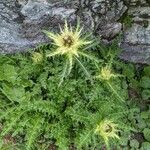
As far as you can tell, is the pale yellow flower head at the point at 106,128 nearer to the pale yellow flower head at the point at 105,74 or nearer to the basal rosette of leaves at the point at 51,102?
the basal rosette of leaves at the point at 51,102

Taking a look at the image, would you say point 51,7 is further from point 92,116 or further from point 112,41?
point 92,116

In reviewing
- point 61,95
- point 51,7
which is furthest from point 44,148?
point 51,7

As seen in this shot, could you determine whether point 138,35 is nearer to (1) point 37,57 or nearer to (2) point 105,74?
(2) point 105,74

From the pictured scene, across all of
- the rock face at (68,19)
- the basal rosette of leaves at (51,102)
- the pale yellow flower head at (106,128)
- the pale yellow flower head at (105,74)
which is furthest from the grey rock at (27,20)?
the pale yellow flower head at (106,128)

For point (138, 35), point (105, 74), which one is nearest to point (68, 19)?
point (105, 74)

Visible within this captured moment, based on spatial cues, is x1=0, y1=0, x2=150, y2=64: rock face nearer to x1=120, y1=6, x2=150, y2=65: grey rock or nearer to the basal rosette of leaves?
x1=120, y1=6, x2=150, y2=65: grey rock
